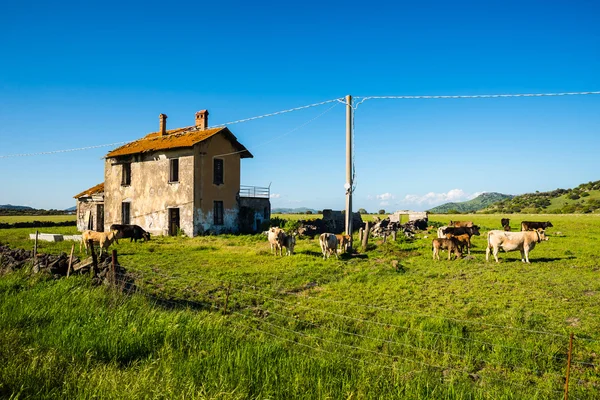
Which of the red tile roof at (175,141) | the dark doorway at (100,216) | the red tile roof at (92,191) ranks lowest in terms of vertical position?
the dark doorway at (100,216)

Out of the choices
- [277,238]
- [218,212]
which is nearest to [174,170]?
[218,212]

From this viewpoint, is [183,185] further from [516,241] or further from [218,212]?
[516,241]

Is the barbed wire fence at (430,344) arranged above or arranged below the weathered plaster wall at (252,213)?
below

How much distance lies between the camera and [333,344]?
710cm

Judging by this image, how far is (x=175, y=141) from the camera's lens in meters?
29.2

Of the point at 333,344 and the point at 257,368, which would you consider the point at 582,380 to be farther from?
the point at 257,368

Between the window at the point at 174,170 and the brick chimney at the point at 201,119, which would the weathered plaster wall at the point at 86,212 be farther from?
the brick chimney at the point at 201,119

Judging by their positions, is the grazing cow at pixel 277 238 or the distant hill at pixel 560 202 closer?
the grazing cow at pixel 277 238

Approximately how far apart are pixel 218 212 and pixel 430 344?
77.3 ft

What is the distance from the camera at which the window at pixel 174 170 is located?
94.4 feet

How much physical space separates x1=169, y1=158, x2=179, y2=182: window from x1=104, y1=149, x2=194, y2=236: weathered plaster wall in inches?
8.6

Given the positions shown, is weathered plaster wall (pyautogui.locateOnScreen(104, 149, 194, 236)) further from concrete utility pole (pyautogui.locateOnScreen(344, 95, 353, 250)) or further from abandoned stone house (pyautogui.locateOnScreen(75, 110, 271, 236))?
concrete utility pole (pyautogui.locateOnScreen(344, 95, 353, 250))

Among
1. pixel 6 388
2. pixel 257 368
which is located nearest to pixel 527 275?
pixel 257 368

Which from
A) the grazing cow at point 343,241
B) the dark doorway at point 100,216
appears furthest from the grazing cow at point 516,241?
the dark doorway at point 100,216
